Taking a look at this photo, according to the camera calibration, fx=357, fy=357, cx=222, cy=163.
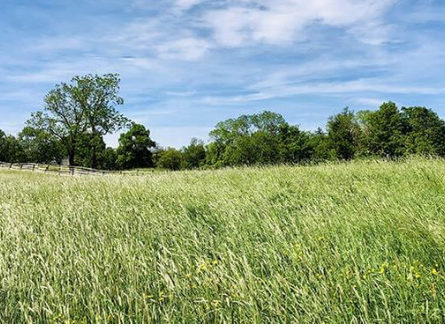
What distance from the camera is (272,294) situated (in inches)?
126

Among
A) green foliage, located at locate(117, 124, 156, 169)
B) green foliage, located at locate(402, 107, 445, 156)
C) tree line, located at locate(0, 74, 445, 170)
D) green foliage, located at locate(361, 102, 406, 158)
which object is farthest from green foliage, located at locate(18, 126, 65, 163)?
green foliage, located at locate(402, 107, 445, 156)

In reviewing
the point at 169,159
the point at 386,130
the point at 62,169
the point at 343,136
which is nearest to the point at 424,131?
the point at 386,130

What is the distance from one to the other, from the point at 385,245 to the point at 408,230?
46cm

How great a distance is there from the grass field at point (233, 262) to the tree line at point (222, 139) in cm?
3209

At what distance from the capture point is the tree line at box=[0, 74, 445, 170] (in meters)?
51.9

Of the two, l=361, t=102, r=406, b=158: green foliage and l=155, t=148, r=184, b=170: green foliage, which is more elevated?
l=361, t=102, r=406, b=158: green foliage

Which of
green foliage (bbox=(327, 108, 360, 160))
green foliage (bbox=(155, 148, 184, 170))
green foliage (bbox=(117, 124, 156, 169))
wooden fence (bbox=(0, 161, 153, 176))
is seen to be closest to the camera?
wooden fence (bbox=(0, 161, 153, 176))

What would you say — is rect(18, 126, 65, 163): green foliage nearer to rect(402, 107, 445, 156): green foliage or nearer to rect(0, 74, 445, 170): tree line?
rect(0, 74, 445, 170): tree line

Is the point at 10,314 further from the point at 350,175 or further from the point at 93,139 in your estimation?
the point at 93,139

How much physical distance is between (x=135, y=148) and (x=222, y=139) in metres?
24.0

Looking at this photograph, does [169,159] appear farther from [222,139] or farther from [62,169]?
[62,169]

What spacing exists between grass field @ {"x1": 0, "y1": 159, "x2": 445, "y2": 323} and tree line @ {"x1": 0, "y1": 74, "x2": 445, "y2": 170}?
3209 centimetres

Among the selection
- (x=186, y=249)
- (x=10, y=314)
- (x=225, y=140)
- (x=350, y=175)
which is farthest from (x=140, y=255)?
(x=225, y=140)

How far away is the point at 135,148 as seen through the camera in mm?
81062
